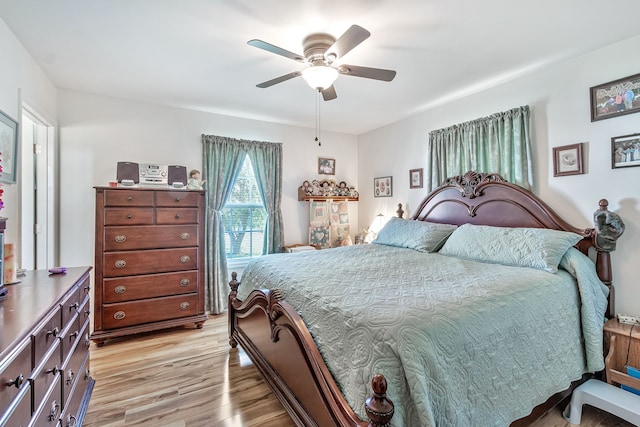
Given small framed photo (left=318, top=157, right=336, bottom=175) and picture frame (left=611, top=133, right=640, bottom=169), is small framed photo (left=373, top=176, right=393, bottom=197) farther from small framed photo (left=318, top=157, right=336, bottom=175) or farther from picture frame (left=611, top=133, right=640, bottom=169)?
picture frame (left=611, top=133, right=640, bottom=169)

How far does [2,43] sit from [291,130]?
116 inches

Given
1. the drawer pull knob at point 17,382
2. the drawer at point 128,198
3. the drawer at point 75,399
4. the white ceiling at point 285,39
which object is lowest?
the drawer at point 75,399

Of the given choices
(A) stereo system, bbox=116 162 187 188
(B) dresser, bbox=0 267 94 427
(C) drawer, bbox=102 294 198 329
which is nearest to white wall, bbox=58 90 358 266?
(A) stereo system, bbox=116 162 187 188

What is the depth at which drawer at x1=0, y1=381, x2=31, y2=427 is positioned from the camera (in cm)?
87

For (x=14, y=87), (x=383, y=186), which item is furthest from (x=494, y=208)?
(x=14, y=87)

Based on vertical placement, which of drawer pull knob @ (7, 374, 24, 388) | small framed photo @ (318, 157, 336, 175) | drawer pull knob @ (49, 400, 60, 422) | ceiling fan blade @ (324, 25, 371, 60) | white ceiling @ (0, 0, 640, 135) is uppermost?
white ceiling @ (0, 0, 640, 135)

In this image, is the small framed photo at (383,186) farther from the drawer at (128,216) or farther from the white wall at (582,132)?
the drawer at (128,216)

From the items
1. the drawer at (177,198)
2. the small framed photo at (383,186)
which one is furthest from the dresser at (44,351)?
the small framed photo at (383,186)

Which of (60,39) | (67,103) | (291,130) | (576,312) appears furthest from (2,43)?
(576,312)

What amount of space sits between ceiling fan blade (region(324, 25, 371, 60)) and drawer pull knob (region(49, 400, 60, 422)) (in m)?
2.24

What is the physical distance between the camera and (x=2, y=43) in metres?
1.94

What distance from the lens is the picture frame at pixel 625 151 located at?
7.02 ft

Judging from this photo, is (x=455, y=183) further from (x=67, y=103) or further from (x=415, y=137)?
(x=67, y=103)

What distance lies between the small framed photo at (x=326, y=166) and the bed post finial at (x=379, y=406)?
3.80 m
